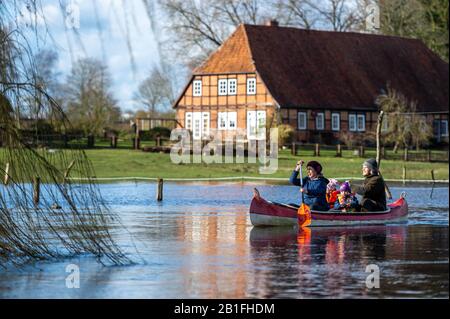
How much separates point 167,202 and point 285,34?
152 ft

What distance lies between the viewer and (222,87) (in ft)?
262

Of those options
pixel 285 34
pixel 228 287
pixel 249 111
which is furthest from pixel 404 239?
pixel 285 34

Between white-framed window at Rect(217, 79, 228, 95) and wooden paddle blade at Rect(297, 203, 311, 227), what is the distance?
174 ft

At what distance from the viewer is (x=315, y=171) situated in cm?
2672

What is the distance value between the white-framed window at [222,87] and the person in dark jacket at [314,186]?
52135mm

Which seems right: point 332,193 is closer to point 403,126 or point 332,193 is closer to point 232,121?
point 403,126

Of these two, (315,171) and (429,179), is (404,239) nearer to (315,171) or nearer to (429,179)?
(315,171)

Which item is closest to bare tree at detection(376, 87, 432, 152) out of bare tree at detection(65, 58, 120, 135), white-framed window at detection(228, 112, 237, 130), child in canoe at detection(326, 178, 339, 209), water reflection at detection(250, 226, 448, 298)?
white-framed window at detection(228, 112, 237, 130)

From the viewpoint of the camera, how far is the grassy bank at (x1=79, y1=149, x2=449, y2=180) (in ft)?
178

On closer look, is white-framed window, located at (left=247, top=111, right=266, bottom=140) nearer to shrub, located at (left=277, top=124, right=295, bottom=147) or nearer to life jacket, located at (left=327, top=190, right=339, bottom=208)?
shrub, located at (left=277, top=124, right=295, bottom=147)

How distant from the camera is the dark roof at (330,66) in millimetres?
77812

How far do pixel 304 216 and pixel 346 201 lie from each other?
1678 millimetres

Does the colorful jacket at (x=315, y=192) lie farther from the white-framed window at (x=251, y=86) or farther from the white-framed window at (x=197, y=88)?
the white-framed window at (x=197, y=88)

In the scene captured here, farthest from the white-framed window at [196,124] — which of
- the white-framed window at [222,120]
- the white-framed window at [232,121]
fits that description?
the white-framed window at [232,121]
